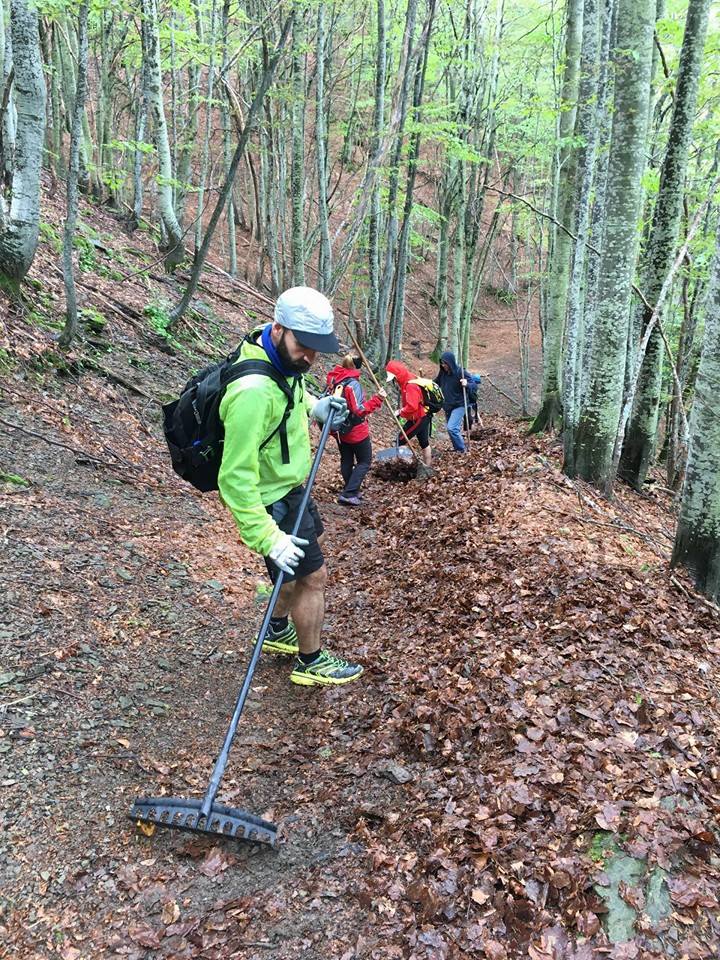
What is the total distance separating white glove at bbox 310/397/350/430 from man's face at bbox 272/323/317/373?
889 millimetres

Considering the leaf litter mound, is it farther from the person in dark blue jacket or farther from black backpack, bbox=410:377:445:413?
the person in dark blue jacket

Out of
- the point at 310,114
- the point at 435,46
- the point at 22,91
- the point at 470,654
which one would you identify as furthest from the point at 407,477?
the point at 310,114

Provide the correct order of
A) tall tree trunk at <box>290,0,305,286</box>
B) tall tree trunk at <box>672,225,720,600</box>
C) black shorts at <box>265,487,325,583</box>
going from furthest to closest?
tall tree trunk at <box>290,0,305,286</box>
tall tree trunk at <box>672,225,720,600</box>
black shorts at <box>265,487,325,583</box>

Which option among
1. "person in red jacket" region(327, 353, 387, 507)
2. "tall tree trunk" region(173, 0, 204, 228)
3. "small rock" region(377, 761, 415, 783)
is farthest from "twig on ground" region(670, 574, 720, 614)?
"tall tree trunk" region(173, 0, 204, 228)

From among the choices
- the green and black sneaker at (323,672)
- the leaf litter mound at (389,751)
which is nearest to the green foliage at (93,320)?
the leaf litter mound at (389,751)

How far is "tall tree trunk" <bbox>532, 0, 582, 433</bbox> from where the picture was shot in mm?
11703

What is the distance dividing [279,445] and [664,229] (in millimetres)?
7730

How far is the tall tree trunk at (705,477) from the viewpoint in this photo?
5156 millimetres

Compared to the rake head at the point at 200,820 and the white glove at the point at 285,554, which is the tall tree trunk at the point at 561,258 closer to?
the white glove at the point at 285,554

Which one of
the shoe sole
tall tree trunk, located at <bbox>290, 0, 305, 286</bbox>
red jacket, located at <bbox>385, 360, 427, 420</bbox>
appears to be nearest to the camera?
the shoe sole

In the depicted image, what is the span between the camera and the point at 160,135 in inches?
533

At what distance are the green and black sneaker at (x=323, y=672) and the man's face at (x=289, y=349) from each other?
7.51ft

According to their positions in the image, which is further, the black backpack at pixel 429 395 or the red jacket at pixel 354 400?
the black backpack at pixel 429 395

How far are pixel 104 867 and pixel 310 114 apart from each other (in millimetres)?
35470
